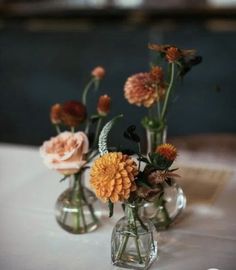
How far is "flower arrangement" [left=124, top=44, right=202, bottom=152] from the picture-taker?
0.89m

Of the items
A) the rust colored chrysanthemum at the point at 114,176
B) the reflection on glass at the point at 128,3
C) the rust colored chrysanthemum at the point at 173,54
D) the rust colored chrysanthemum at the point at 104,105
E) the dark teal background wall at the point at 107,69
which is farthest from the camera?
the reflection on glass at the point at 128,3

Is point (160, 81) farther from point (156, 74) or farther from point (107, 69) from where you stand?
point (107, 69)

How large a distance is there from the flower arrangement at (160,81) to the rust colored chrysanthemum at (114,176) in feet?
0.73

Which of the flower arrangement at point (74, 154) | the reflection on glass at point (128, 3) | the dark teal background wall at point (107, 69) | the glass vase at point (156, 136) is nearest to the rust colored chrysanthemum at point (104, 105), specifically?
the flower arrangement at point (74, 154)

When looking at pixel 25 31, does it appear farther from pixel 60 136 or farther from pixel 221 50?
pixel 60 136

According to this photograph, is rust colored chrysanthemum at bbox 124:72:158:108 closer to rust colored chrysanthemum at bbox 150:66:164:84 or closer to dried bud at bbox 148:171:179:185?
rust colored chrysanthemum at bbox 150:66:164:84

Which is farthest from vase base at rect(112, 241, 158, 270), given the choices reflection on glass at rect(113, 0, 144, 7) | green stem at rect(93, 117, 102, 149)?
reflection on glass at rect(113, 0, 144, 7)

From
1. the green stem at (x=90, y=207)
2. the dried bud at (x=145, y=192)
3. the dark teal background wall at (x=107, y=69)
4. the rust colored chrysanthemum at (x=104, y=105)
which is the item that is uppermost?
the rust colored chrysanthemum at (x=104, y=105)

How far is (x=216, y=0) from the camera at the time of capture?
270 cm

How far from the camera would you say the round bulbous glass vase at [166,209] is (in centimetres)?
97

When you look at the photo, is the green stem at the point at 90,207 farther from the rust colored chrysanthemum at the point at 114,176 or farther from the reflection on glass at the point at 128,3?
the reflection on glass at the point at 128,3

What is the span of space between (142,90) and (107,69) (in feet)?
5.95

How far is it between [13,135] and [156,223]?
6.88ft

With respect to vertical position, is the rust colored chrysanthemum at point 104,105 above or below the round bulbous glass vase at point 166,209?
above
